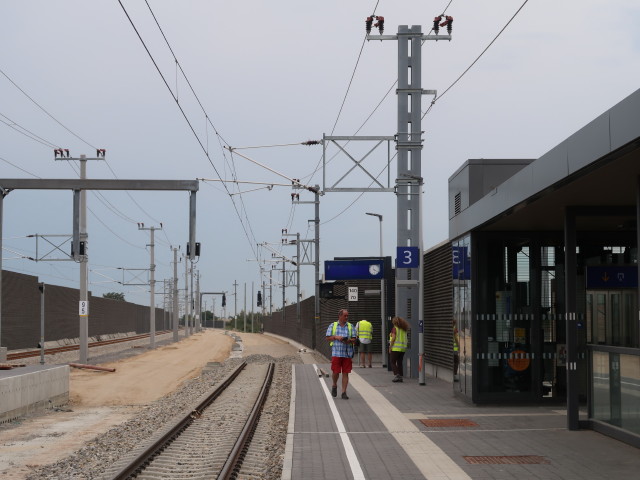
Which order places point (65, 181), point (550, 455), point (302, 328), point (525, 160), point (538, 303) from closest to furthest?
point (550, 455)
point (538, 303)
point (525, 160)
point (65, 181)
point (302, 328)

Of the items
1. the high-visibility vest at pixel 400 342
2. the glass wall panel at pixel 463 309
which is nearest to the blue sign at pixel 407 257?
the high-visibility vest at pixel 400 342

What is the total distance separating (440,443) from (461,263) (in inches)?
231

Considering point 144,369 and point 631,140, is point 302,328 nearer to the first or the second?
point 144,369

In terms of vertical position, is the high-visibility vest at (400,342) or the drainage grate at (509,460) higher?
the high-visibility vest at (400,342)

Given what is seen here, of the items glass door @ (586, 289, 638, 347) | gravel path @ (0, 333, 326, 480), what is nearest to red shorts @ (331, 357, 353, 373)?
gravel path @ (0, 333, 326, 480)

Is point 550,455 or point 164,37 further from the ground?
point 164,37

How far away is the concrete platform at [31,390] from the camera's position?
57.1 ft

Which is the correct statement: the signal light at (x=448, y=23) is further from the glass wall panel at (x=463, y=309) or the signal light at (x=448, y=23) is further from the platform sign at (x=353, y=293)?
the platform sign at (x=353, y=293)

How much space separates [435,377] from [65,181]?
426 inches

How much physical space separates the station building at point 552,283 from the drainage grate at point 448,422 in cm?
166

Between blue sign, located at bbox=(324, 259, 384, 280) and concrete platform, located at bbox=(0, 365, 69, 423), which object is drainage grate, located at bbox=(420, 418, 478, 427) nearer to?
concrete platform, located at bbox=(0, 365, 69, 423)

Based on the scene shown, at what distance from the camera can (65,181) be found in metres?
23.6

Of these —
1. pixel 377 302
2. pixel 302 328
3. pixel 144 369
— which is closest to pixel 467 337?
pixel 377 302

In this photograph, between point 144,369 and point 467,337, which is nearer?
point 467,337
